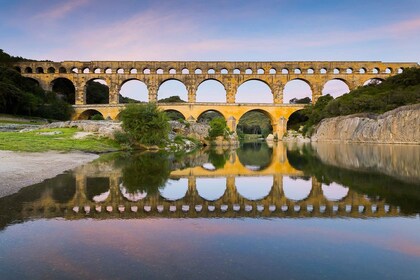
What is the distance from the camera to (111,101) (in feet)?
192

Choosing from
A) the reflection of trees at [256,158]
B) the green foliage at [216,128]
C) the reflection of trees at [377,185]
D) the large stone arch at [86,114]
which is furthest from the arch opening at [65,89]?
the reflection of trees at [377,185]

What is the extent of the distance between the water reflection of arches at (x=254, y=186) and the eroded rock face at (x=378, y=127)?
93.7ft

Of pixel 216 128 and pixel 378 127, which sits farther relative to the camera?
pixel 216 128

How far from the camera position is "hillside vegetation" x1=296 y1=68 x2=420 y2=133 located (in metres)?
40.6

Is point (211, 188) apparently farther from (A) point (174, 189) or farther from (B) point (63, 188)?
(B) point (63, 188)

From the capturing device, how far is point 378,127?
38312 mm

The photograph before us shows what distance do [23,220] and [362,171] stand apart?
36.2 ft

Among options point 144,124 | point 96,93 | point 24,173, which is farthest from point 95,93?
point 24,173

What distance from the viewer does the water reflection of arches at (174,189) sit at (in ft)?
27.0

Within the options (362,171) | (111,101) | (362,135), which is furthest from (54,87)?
(362,171)

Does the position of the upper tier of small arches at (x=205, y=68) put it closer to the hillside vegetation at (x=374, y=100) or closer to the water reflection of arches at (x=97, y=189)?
the hillside vegetation at (x=374, y=100)

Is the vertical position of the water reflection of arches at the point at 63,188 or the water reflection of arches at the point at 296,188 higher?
the water reflection of arches at the point at 63,188

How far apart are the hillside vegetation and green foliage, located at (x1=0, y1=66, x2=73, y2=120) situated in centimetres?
3631

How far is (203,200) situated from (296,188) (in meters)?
2.95
